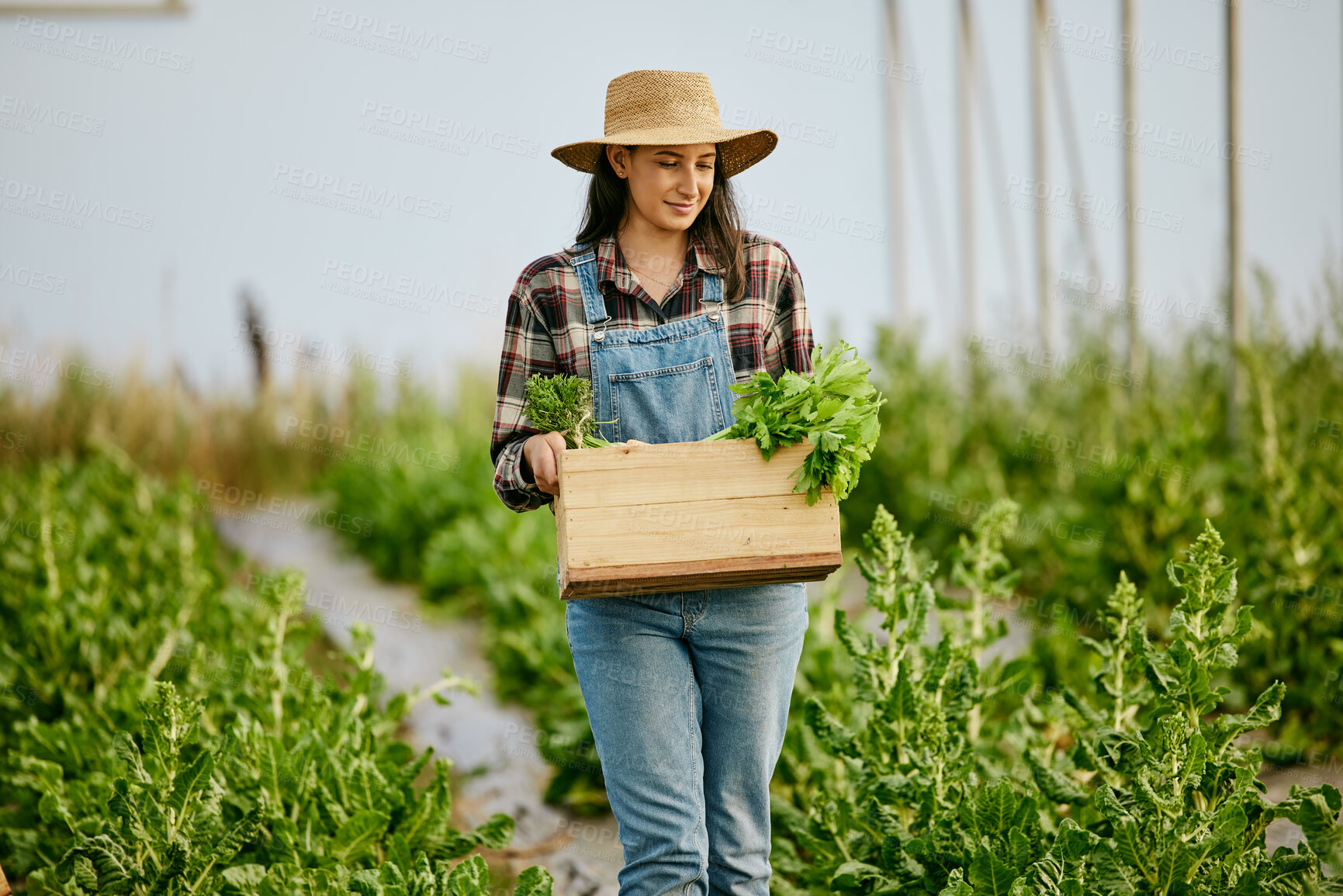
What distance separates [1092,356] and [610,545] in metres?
4.06

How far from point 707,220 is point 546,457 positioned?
57cm

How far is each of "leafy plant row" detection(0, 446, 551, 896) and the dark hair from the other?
1175mm

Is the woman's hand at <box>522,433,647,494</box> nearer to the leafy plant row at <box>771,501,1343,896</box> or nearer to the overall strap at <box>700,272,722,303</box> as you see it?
the overall strap at <box>700,272,722,303</box>

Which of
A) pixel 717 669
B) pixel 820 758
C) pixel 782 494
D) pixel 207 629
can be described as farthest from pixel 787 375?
A: pixel 207 629

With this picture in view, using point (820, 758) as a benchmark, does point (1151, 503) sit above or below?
above

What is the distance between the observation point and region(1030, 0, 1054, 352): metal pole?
5.78 metres

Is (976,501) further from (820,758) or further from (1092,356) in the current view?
(820,758)

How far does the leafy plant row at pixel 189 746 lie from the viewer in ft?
7.15

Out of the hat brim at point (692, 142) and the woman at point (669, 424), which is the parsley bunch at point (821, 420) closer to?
the woman at point (669, 424)

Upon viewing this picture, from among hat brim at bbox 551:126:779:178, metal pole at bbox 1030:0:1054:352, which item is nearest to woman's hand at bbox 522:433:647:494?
hat brim at bbox 551:126:779:178

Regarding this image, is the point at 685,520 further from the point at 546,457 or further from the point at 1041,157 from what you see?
the point at 1041,157

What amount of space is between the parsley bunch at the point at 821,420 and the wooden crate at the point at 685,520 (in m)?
0.03

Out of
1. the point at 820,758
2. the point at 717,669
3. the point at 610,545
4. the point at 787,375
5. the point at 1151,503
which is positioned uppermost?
the point at 787,375

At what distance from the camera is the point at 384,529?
6367 mm
